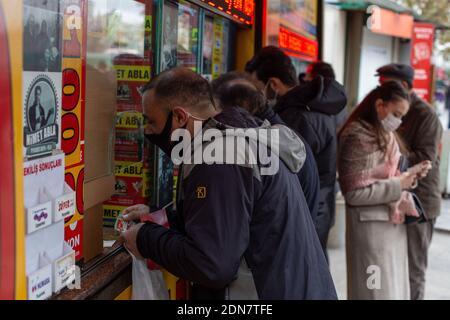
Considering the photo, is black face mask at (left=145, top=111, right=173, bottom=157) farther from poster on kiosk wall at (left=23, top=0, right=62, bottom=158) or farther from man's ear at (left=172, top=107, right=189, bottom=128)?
poster on kiosk wall at (left=23, top=0, right=62, bottom=158)

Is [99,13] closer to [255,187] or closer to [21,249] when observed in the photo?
[255,187]

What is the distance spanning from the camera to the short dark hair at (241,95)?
2.62 metres

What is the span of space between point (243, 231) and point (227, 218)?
2.9 inches

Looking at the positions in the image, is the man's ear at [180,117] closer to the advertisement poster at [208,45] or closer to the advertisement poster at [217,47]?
the advertisement poster at [208,45]

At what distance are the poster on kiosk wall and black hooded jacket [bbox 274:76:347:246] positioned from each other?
1815 millimetres

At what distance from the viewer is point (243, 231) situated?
5.43ft

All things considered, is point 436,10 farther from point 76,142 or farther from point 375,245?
point 76,142

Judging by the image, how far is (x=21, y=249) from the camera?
1.36 m

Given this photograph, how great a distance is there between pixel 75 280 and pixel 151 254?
9.7 inches

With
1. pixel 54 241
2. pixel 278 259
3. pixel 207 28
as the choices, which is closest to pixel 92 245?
pixel 54 241

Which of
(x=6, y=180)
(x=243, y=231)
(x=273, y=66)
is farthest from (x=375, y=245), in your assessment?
(x=6, y=180)

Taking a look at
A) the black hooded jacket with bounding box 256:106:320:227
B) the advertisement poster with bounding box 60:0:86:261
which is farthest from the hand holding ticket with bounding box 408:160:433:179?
the advertisement poster with bounding box 60:0:86:261

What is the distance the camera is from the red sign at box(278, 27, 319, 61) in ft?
14.8

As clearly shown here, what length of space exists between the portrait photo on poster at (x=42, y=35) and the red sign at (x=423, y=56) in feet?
25.4
